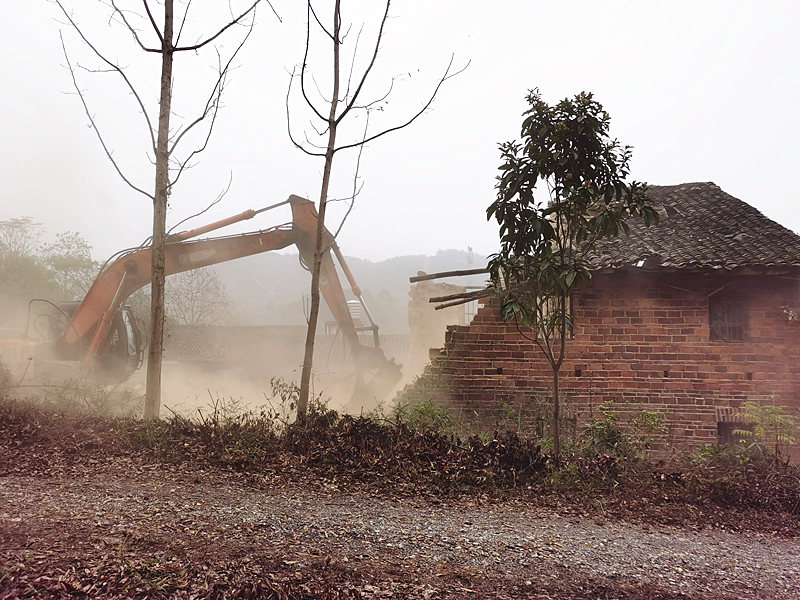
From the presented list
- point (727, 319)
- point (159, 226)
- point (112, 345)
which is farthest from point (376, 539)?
point (112, 345)

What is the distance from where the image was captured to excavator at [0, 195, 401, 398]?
10484 mm

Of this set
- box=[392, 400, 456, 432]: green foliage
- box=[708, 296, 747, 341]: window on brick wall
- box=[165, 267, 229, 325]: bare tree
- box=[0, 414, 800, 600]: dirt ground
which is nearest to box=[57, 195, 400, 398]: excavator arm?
box=[392, 400, 456, 432]: green foliage

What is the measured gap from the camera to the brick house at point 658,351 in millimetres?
8883

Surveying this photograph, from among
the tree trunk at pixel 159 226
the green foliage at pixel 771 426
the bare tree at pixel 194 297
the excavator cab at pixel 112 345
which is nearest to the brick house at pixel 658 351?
the green foliage at pixel 771 426

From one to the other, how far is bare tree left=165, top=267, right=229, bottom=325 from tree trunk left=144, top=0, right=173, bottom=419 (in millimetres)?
29943

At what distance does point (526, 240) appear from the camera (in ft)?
18.2

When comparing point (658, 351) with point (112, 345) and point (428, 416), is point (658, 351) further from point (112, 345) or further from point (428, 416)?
point (112, 345)

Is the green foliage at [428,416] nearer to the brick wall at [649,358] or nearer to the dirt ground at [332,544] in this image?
the brick wall at [649,358]

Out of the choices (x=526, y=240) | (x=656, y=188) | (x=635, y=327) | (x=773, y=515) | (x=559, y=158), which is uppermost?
(x=656, y=188)

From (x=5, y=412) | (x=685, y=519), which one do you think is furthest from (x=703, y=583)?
(x=5, y=412)

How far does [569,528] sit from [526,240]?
9.22 ft

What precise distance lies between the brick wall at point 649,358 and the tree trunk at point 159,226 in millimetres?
4191

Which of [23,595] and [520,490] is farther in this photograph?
[520,490]

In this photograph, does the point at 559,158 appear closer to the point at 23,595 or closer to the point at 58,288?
the point at 23,595
